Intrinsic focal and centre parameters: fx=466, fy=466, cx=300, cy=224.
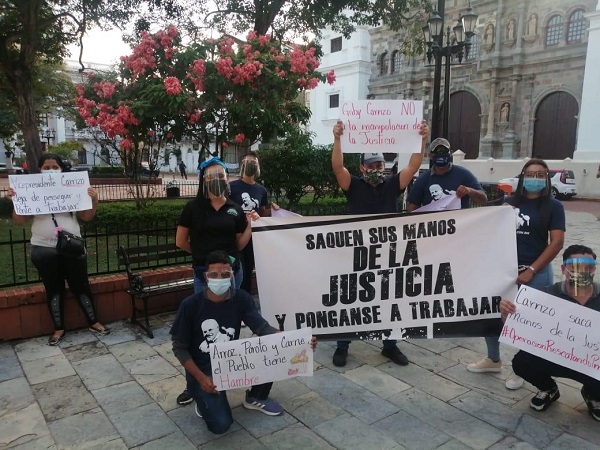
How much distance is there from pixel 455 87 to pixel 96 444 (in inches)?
1495

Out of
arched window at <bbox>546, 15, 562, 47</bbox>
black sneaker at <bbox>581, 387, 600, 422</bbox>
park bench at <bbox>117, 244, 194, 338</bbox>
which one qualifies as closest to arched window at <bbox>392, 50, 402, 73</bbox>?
arched window at <bbox>546, 15, 562, 47</bbox>

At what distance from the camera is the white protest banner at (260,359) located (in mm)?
3098

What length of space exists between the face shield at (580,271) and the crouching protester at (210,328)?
6.35 ft

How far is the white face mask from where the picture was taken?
3.26m

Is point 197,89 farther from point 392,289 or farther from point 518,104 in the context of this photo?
point 518,104

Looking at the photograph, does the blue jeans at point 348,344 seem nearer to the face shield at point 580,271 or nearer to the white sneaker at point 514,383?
the white sneaker at point 514,383

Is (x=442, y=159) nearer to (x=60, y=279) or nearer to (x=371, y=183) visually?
(x=371, y=183)

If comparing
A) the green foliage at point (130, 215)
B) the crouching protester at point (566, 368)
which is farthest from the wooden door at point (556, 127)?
the crouching protester at point (566, 368)

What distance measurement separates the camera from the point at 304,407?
3.67 metres

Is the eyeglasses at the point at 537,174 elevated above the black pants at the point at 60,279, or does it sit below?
above

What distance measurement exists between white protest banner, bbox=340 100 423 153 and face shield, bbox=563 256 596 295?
1.53 meters

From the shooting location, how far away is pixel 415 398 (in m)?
3.81

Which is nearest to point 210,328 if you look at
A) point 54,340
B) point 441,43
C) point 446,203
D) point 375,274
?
point 375,274

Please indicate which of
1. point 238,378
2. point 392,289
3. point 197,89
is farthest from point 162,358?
point 197,89
